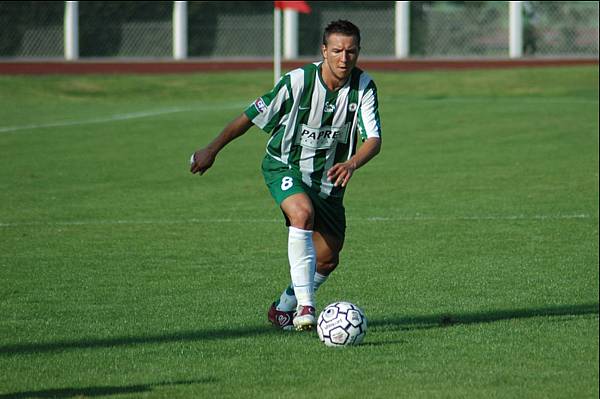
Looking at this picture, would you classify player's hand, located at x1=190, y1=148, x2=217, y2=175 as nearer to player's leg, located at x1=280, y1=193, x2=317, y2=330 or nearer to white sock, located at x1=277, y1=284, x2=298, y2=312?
player's leg, located at x1=280, y1=193, x2=317, y2=330

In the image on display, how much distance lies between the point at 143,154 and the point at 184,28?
1999cm

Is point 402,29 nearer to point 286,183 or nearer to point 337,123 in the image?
point 337,123

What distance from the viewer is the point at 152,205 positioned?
14359mm

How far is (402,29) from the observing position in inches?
1549

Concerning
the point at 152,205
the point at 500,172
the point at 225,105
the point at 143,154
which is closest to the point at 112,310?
the point at 152,205

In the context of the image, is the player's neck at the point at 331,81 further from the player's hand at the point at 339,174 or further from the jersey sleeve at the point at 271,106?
the player's hand at the point at 339,174

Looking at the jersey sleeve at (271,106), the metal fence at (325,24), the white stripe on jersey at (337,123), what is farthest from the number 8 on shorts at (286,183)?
the metal fence at (325,24)

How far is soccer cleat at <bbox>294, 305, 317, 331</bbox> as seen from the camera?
7441mm

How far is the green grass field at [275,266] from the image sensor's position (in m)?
6.41

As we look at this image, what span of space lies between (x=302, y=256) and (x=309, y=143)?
736 millimetres

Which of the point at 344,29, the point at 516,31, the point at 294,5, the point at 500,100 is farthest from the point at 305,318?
the point at 516,31

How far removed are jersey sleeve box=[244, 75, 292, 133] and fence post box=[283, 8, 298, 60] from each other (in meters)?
31.4

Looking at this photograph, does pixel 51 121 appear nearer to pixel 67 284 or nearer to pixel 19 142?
pixel 19 142

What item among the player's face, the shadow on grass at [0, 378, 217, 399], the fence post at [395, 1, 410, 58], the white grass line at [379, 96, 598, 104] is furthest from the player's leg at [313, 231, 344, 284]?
the fence post at [395, 1, 410, 58]
